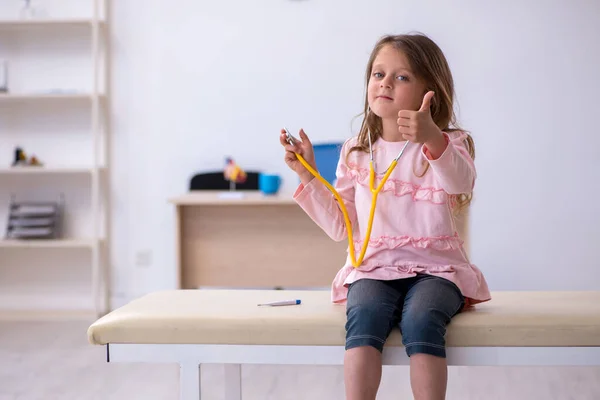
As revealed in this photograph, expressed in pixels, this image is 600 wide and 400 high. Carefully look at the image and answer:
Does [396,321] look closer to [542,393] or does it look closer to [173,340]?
[173,340]

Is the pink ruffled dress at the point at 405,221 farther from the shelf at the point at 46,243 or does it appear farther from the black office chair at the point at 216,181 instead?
the shelf at the point at 46,243

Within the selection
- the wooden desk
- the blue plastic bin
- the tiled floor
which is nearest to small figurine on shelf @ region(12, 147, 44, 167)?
the wooden desk

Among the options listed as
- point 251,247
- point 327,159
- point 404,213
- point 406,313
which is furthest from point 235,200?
point 406,313

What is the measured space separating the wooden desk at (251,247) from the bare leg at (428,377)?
203 cm

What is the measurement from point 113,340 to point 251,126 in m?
2.86

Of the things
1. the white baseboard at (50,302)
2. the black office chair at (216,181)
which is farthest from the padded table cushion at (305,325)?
the white baseboard at (50,302)

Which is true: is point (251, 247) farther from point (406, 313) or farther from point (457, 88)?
point (406, 313)

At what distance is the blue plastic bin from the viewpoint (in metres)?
3.06

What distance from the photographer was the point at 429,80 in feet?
4.94

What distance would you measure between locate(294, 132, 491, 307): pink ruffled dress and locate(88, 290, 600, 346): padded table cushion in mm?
84

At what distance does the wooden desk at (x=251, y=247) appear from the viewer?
3.29 m

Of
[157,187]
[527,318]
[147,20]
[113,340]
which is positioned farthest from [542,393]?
[147,20]

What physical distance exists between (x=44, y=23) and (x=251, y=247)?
1.77 metres

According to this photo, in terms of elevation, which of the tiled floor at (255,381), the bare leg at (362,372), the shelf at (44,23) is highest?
the shelf at (44,23)
